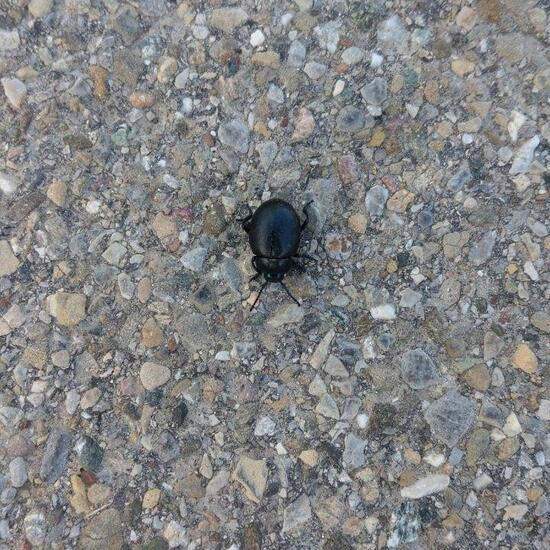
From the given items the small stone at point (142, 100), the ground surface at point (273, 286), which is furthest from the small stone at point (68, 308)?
the small stone at point (142, 100)

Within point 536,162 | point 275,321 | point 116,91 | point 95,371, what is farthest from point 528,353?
point 116,91

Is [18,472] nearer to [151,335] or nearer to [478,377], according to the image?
[151,335]

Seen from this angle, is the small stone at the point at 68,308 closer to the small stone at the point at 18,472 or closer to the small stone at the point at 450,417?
the small stone at the point at 18,472

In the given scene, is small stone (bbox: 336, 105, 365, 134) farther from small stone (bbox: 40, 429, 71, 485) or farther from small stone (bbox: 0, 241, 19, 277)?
small stone (bbox: 40, 429, 71, 485)

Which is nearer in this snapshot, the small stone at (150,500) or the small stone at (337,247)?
the small stone at (150,500)

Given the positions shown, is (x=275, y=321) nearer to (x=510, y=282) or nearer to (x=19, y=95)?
(x=510, y=282)

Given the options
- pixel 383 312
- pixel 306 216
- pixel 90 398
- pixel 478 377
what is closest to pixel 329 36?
pixel 306 216
